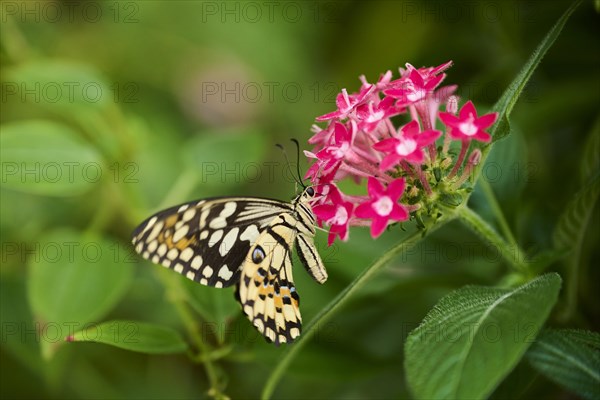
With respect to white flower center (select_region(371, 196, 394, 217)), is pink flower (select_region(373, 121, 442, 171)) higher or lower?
higher

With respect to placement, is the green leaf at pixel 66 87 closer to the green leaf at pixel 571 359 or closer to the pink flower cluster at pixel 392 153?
the pink flower cluster at pixel 392 153

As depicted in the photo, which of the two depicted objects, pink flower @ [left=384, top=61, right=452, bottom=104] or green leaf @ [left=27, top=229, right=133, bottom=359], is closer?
pink flower @ [left=384, top=61, right=452, bottom=104]

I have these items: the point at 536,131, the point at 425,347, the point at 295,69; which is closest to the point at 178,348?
the point at 425,347

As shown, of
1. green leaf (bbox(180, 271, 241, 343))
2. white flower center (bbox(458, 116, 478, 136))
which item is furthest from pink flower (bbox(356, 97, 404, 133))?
green leaf (bbox(180, 271, 241, 343))

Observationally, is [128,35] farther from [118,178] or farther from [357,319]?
[357,319]

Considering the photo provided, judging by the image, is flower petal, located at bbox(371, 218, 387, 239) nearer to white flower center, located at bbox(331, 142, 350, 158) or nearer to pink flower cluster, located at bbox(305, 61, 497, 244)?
pink flower cluster, located at bbox(305, 61, 497, 244)

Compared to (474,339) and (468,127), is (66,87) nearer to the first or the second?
(468,127)
